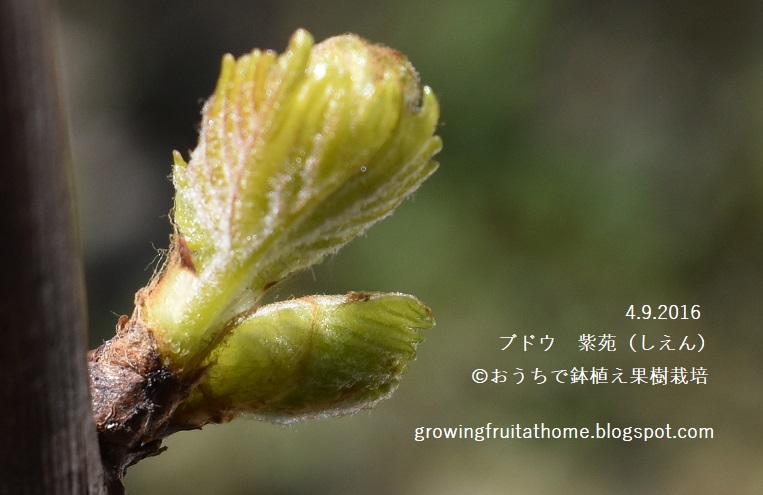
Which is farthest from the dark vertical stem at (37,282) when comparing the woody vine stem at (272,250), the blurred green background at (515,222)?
the blurred green background at (515,222)

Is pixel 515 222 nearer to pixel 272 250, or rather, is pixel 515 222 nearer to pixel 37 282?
pixel 272 250

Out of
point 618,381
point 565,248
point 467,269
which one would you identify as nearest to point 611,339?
point 618,381

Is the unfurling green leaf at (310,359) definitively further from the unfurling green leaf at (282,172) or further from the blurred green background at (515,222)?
the blurred green background at (515,222)

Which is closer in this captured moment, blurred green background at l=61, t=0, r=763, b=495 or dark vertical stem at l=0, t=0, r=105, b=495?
dark vertical stem at l=0, t=0, r=105, b=495

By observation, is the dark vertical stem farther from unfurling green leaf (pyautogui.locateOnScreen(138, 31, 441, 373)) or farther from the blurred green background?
the blurred green background

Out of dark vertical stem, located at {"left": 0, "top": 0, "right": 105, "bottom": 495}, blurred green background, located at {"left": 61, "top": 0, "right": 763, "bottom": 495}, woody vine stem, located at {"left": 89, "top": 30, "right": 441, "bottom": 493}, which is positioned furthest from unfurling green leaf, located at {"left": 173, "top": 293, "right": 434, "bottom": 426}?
blurred green background, located at {"left": 61, "top": 0, "right": 763, "bottom": 495}

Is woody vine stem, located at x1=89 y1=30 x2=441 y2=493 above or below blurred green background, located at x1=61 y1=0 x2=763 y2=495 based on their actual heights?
below

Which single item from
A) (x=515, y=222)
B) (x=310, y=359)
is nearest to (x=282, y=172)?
(x=310, y=359)

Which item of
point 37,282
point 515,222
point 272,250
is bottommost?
point 37,282

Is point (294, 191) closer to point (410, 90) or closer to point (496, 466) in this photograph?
point (410, 90)
